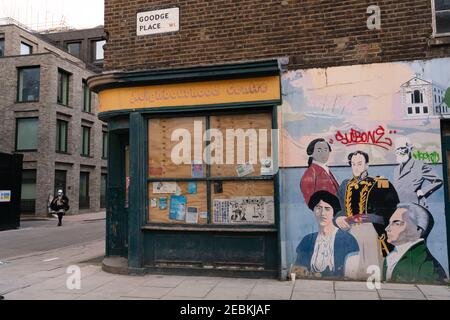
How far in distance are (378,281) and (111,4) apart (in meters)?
7.17

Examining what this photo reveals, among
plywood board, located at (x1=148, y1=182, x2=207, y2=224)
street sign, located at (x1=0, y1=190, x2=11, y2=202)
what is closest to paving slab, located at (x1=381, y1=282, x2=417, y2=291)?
plywood board, located at (x1=148, y1=182, x2=207, y2=224)

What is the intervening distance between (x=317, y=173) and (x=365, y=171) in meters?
0.78

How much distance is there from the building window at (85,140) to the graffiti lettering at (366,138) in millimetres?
25971

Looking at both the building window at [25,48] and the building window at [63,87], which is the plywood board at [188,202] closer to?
the building window at [63,87]

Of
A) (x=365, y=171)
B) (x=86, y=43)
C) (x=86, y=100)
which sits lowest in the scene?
(x=365, y=171)

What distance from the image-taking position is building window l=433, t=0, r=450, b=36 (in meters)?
7.21

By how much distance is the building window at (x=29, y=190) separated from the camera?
2636 centimetres

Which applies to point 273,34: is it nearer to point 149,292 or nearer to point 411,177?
point 411,177

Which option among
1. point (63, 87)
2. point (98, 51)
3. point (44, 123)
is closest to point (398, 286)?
point (44, 123)

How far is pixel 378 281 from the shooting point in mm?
6938

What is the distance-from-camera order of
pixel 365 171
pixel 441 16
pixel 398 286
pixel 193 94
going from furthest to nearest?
pixel 193 94 < pixel 441 16 < pixel 365 171 < pixel 398 286

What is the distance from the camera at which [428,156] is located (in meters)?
6.91

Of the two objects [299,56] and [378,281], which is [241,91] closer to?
[299,56]
